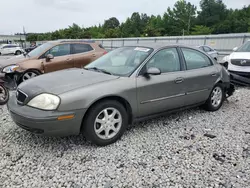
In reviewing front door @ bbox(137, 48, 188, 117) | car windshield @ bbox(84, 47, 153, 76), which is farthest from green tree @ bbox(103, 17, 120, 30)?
front door @ bbox(137, 48, 188, 117)

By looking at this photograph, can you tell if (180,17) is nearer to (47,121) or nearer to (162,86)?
(162,86)

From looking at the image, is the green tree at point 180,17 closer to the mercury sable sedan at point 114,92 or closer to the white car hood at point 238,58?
the white car hood at point 238,58

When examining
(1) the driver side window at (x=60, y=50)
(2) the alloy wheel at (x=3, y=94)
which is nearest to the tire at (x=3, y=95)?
(2) the alloy wheel at (x=3, y=94)

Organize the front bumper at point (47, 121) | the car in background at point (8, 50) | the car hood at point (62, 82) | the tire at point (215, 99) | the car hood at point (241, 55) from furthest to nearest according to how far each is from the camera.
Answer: the car in background at point (8, 50)
the car hood at point (241, 55)
the tire at point (215, 99)
the car hood at point (62, 82)
the front bumper at point (47, 121)

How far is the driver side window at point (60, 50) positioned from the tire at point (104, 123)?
4.72m

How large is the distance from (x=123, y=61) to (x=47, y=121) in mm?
1721

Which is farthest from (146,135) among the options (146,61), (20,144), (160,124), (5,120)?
(5,120)

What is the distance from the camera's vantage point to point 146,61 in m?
3.55

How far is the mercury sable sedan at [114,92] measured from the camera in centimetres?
281

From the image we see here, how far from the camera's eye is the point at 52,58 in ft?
22.5

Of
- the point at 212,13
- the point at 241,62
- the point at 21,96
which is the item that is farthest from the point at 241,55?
the point at 212,13

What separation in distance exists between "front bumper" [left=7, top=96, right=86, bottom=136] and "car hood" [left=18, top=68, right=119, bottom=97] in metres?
0.27

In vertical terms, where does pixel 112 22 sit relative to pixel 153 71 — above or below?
above

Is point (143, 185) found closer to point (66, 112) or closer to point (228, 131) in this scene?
point (66, 112)
